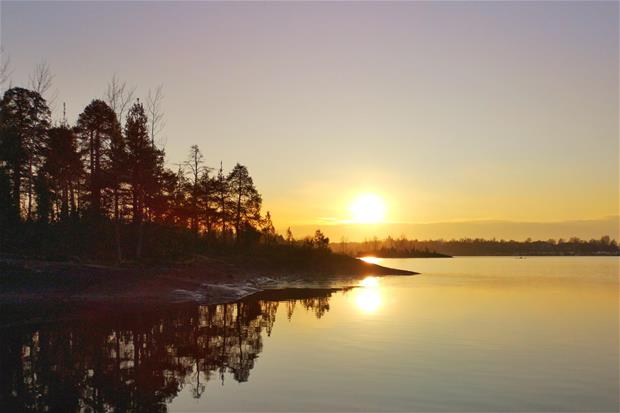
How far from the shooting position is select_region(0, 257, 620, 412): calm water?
51.2 ft

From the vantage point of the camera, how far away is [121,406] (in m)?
14.7

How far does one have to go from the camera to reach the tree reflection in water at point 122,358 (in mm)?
15508

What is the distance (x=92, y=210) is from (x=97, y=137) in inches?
421

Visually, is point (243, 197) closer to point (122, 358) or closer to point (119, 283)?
point (119, 283)

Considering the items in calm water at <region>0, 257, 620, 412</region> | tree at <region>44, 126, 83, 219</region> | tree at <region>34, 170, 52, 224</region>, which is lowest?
calm water at <region>0, 257, 620, 412</region>

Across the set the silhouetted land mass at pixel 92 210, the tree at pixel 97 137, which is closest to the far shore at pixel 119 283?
the silhouetted land mass at pixel 92 210

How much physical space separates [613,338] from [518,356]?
8652 millimetres

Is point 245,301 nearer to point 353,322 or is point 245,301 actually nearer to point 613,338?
point 353,322

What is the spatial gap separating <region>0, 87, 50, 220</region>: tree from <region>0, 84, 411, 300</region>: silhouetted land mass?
0.12m

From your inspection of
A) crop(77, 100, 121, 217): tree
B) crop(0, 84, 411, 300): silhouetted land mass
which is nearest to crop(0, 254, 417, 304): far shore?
crop(0, 84, 411, 300): silhouetted land mass

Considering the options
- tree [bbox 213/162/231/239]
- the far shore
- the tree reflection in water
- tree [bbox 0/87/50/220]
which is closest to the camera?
the tree reflection in water

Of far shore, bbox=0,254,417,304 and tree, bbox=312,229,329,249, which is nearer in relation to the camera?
far shore, bbox=0,254,417,304

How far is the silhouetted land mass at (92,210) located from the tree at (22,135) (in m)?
0.12

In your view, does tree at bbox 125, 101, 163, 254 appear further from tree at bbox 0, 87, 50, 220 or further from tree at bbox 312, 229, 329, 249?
tree at bbox 312, 229, 329, 249
